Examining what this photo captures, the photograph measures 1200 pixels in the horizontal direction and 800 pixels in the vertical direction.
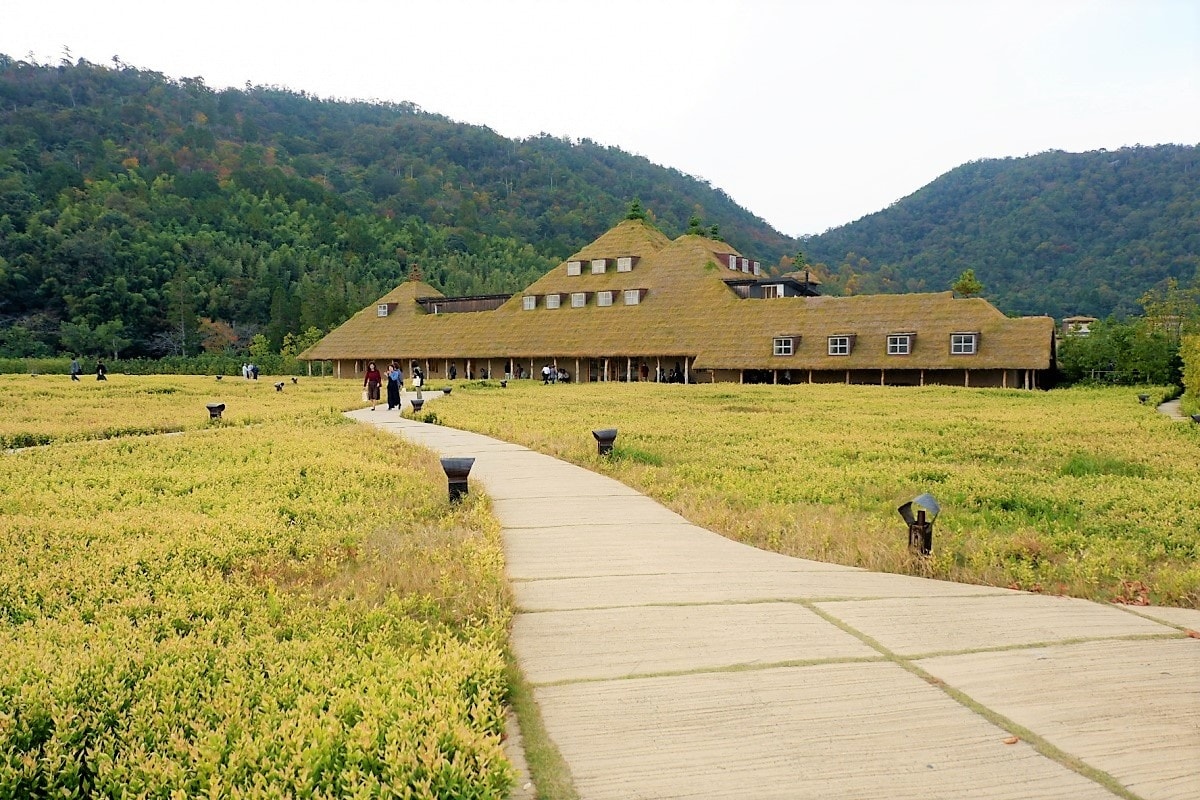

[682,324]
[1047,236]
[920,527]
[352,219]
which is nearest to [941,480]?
[920,527]

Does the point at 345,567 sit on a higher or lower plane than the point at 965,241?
lower

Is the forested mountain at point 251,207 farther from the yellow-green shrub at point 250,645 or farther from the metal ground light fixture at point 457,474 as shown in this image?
the yellow-green shrub at point 250,645

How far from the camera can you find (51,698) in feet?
13.8

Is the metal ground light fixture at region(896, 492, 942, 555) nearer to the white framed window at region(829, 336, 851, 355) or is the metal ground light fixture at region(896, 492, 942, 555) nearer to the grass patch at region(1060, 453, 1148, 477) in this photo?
the grass patch at region(1060, 453, 1148, 477)

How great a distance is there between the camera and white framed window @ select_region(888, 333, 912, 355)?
44444 millimetres

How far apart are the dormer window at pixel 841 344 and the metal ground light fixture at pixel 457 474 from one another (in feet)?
129

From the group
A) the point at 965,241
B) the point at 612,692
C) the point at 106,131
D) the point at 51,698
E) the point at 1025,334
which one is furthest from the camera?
the point at 106,131

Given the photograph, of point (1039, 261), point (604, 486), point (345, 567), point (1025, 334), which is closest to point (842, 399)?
point (1025, 334)

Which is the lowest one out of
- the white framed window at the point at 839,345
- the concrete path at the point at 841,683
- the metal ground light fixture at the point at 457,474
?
the concrete path at the point at 841,683

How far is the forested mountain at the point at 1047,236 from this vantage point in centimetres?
8494

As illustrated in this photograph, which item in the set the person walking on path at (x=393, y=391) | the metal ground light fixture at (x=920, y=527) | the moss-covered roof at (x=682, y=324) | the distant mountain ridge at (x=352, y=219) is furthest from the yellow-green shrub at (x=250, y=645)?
the distant mountain ridge at (x=352, y=219)

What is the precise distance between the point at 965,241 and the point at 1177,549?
106 metres

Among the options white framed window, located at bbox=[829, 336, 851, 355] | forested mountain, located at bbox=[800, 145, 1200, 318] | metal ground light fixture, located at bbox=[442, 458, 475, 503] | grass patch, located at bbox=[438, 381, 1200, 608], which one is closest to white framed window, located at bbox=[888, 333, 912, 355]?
white framed window, located at bbox=[829, 336, 851, 355]

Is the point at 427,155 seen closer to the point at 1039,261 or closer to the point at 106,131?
the point at 106,131
